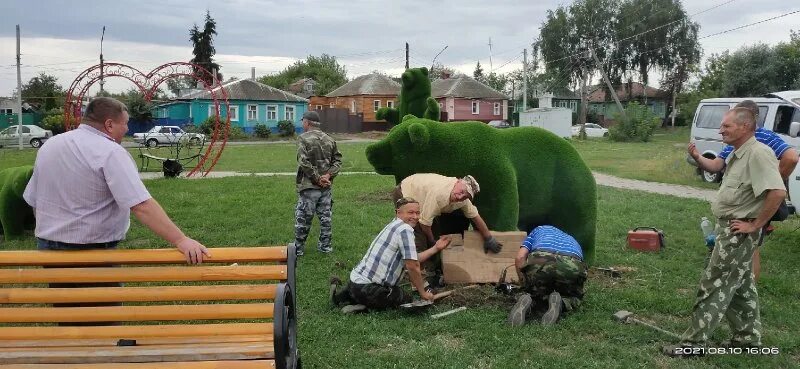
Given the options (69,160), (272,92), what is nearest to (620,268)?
(69,160)

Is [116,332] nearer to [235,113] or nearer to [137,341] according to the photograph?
[137,341]

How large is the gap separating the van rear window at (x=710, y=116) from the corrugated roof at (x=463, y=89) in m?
36.9

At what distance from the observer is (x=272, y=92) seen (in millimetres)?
50656

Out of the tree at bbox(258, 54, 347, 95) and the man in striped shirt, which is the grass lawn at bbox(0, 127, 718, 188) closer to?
the man in striped shirt

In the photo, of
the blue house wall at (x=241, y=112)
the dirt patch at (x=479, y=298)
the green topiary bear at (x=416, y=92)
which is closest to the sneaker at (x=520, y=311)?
the dirt patch at (x=479, y=298)

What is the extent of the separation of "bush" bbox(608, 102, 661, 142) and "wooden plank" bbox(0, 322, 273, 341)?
36.9m

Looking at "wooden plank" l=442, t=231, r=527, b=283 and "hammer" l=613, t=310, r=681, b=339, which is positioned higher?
"wooden plank" l=442, t=231, r=527, b=283

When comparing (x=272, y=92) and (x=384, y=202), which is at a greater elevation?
(x=272, y=92)

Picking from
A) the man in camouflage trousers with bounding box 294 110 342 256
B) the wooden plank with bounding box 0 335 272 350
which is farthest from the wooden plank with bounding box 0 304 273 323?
the man in camouflage trousers with bounding box 294 110 342 256

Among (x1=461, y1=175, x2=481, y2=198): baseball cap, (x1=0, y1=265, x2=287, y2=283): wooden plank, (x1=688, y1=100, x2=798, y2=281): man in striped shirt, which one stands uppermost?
(x1=688, y1=100, x2=798, y2=281): man in striped shirt

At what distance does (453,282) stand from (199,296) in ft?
11.3

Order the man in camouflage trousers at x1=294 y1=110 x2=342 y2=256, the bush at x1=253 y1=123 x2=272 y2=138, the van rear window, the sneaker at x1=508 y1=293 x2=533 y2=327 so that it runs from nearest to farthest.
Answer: the sneaker at x1=508 y1=293 x2=533 y2=327
the man in camouflage trousers at x1=294 y1=110 x2=342 y2=256
the van rear window
the bush at x1=253 y1=123 x2=272 y2=138

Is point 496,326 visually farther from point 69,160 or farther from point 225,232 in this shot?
point 225,232

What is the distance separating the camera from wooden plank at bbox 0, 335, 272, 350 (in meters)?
3.49
